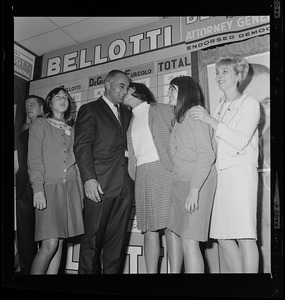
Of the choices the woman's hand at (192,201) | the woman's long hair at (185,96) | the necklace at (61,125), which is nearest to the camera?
the woman's hand at (192,201)

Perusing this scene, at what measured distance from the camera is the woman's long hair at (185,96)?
6.06ft

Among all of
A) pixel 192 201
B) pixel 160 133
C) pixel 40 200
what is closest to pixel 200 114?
pixel 160 133

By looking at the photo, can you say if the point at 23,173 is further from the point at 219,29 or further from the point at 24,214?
the point at 219,29

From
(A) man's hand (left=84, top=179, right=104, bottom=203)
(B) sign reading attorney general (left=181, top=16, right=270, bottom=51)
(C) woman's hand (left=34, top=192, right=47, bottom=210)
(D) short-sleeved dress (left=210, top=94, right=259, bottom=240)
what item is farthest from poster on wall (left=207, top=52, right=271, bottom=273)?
(C) woman's hand (left=34, top=192, right=47, bottom=210)

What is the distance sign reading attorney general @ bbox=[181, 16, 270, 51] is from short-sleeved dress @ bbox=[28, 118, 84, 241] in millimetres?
850

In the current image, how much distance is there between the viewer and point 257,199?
5.78 feet

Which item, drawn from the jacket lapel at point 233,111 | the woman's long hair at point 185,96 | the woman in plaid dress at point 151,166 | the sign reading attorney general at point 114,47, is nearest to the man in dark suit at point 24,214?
the sign reading attorney general at point 114,47

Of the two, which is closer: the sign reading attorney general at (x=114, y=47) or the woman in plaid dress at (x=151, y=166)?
the woman in plaid dress at (x=151, y=166)

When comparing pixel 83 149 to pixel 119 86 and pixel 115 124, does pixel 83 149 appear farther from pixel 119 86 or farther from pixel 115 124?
pixel 119 86

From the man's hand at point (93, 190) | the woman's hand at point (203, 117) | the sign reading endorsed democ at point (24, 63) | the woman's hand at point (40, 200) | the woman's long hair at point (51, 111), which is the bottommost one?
the woman's hand at point (40, 200)

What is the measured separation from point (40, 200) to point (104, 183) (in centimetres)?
36

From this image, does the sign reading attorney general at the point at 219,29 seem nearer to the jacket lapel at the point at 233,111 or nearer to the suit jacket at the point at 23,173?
the jacket lapel at the point at 233,111

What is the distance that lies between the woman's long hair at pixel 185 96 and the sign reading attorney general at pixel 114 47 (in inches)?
9.7
